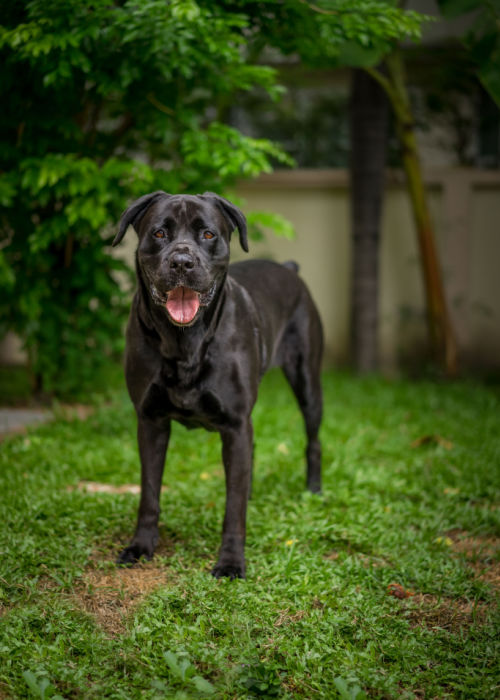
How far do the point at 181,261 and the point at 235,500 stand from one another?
1058mm

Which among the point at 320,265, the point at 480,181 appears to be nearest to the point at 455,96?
the point at 480,181

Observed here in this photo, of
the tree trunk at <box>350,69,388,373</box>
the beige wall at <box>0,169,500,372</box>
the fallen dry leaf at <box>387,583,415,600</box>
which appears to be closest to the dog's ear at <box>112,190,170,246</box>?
the fallen dry leaf at <box>387,583,415,600</box>

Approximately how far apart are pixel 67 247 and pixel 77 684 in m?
4.17

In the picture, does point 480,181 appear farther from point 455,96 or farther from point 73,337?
point 73,337

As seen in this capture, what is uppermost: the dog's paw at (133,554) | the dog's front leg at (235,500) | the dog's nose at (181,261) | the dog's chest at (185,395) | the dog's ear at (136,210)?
the dog's ear at (136,210)

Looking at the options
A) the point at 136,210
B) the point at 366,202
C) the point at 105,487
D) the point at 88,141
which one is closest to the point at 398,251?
the point at 366,202

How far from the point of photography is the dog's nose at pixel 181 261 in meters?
2.67

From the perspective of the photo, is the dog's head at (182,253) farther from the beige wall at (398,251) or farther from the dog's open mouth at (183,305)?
the beige wall at (398,251)

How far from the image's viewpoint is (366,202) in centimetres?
812

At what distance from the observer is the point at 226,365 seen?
10.1ft

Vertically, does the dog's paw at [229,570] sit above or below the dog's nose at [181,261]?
below

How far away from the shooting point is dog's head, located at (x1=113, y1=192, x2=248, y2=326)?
2.70m

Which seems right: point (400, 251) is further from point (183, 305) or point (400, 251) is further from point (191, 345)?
point (183, 305)

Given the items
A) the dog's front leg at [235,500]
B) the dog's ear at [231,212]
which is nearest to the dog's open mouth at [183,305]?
the dog's ear at [231,212]
